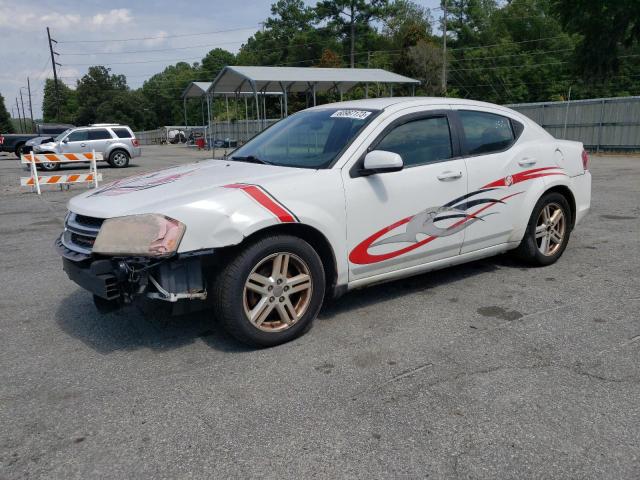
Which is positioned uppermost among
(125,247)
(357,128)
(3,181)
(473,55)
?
(473,55)

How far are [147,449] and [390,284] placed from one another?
9.66 feet

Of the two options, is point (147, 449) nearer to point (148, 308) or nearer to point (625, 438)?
point (148, 308)

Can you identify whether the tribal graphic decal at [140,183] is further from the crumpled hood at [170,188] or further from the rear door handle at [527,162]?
the rear door handle at [527,162]

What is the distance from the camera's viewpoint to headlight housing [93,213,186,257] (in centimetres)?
321

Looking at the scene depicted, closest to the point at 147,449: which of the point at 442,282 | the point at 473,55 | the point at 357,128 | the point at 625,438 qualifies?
the point at 625,438

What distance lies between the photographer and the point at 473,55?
62844 millimetres

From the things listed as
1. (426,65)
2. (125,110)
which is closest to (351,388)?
(426,65)

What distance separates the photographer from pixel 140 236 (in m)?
3.25

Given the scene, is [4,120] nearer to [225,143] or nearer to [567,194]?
[225,143]

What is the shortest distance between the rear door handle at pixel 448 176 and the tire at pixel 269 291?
1293mm

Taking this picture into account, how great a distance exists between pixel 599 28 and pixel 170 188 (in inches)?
1163

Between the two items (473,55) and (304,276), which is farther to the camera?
(473,55)

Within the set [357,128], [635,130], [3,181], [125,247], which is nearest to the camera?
[125,247]

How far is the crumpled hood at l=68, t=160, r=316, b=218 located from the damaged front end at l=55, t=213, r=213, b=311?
117 millimetres
